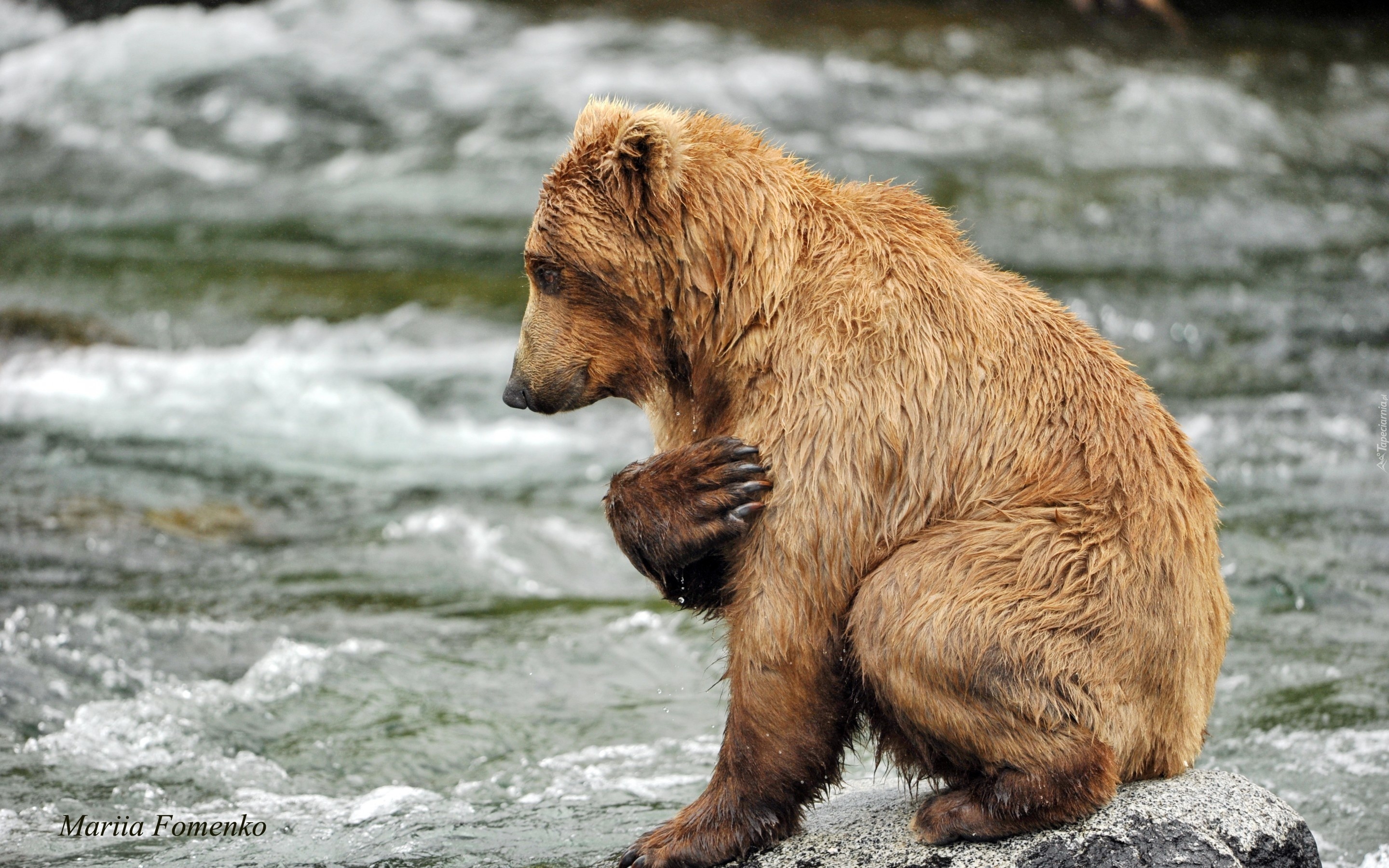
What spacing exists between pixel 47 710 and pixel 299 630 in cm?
129

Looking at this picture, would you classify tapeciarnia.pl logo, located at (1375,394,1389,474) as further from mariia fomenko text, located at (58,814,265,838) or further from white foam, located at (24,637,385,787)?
mariia fomenko text, located at (58,814,265,838)

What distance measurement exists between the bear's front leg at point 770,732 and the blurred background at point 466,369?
→ 25.7 inches

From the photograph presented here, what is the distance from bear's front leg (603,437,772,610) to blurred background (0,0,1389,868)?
1.03 metres

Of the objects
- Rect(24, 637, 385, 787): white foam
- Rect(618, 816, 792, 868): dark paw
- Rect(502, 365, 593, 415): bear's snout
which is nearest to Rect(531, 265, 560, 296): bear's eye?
Rect(502, 365, 593, 415): bear's snout

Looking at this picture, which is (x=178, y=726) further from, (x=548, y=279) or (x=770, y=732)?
(x=770, y=732)

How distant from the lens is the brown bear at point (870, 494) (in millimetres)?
3574

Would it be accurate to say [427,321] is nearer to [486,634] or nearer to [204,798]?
[486,634]

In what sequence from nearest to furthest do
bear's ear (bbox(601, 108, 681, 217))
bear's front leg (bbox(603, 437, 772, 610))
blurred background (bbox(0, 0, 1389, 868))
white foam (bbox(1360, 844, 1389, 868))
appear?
bear's front leg (bbox(603, 437, 772, 610))
bear's ear (bbox(601, 108, 681, 217))
white foam (bbox(1360, 844, 1389, 868))
blurred background (bbox(0, 0, 1389, 868))

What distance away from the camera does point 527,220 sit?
1479cm

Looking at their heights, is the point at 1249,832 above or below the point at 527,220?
above

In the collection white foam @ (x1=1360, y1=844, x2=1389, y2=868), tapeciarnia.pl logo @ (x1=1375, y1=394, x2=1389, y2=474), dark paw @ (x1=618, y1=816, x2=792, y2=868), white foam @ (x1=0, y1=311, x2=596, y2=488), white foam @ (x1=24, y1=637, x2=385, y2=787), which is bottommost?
white foam @ (x1=0, y1=311, x2=596, y2=488)

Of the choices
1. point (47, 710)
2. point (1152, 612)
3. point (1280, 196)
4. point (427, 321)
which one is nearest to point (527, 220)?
point (427, 321)

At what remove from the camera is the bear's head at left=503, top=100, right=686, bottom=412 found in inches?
150

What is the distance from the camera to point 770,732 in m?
3.67
